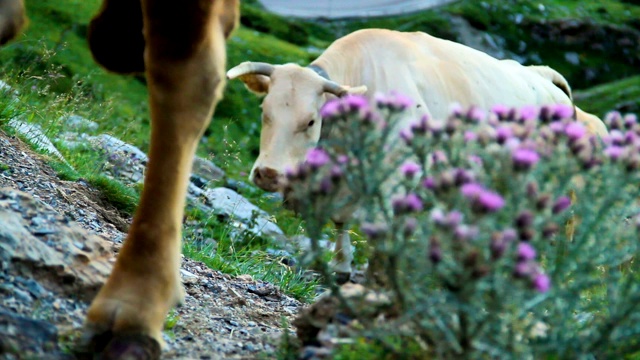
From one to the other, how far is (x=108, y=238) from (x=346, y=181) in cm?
281

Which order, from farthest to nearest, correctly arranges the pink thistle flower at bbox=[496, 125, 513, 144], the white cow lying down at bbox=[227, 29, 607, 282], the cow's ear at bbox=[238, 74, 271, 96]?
the cow's ear at bbox=[238, 74, 271, 96] < the white cow lying down at bbox=[227, 29, 607, 282] < the pink thistle flower at bbox=[496, 125, 513, 144]

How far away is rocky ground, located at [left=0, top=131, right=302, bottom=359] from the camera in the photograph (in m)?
3.53

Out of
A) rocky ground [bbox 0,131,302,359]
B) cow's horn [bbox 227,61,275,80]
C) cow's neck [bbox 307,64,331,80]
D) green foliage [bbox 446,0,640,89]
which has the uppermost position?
rocky ground [bbox 0,131,302,359]

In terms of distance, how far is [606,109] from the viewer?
2066 centimetres

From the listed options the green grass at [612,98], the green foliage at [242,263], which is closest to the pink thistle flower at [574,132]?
the green foliage at [242,263]

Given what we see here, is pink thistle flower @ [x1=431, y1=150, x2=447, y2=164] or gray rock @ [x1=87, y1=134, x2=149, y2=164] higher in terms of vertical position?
pink thistle flower @ [x1=431, y1=150, x2=447, y2=164]

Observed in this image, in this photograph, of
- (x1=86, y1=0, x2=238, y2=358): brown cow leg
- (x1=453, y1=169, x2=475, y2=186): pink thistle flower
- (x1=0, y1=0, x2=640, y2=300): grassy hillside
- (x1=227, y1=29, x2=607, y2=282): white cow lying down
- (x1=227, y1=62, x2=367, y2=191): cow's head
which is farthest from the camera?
(x1=0, y1=0, x2=640, y2=300): grassy hillside

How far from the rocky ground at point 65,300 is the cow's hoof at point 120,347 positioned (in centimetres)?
11

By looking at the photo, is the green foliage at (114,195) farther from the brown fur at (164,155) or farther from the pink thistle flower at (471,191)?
the pink thistle flower at (471,191)

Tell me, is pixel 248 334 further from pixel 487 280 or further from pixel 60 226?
pixel 487 280

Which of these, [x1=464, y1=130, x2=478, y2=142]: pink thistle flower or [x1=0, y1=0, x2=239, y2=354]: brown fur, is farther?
[x1=0, y1=0, x2=239, y2=354]: brown fur

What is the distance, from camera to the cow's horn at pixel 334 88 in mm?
8401

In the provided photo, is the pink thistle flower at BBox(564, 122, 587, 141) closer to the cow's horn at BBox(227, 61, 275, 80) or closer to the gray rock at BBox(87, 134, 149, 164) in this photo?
the cow's horn at BBox(227, 61, 275, 80)

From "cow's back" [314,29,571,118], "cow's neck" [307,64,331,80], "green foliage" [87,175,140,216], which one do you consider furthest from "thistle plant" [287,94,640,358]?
"cow's neck" [307,64,331,80]
